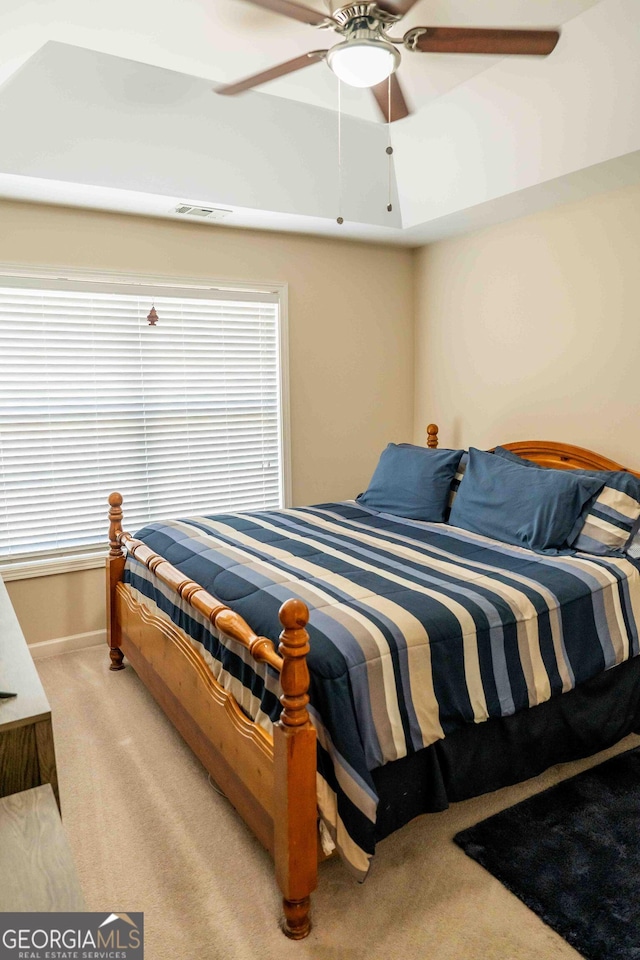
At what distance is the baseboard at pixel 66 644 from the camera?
348 cm

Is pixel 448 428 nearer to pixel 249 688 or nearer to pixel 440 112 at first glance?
→ pixel 440 112

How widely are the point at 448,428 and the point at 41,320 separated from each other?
255 centimetres

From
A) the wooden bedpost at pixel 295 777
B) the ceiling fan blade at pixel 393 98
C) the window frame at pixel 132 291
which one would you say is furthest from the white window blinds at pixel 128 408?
the wooden bedpost at pixel 295 777

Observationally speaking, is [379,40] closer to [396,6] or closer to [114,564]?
[396,6]

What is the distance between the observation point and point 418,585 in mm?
2314

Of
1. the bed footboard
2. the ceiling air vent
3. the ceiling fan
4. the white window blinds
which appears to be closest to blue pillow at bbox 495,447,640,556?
the bed footboard

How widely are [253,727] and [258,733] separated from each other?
0.12 feet

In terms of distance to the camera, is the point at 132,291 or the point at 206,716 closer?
the point at 206,716

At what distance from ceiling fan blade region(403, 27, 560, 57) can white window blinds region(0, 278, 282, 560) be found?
209 cm

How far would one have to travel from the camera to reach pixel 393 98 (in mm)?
2352

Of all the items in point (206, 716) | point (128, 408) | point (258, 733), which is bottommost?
point (206, 716)

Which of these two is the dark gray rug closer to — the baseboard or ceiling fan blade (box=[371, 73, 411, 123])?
the baseboard

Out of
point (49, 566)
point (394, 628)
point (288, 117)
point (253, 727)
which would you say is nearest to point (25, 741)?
point (253, 727)

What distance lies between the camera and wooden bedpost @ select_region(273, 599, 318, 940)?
1.64m
